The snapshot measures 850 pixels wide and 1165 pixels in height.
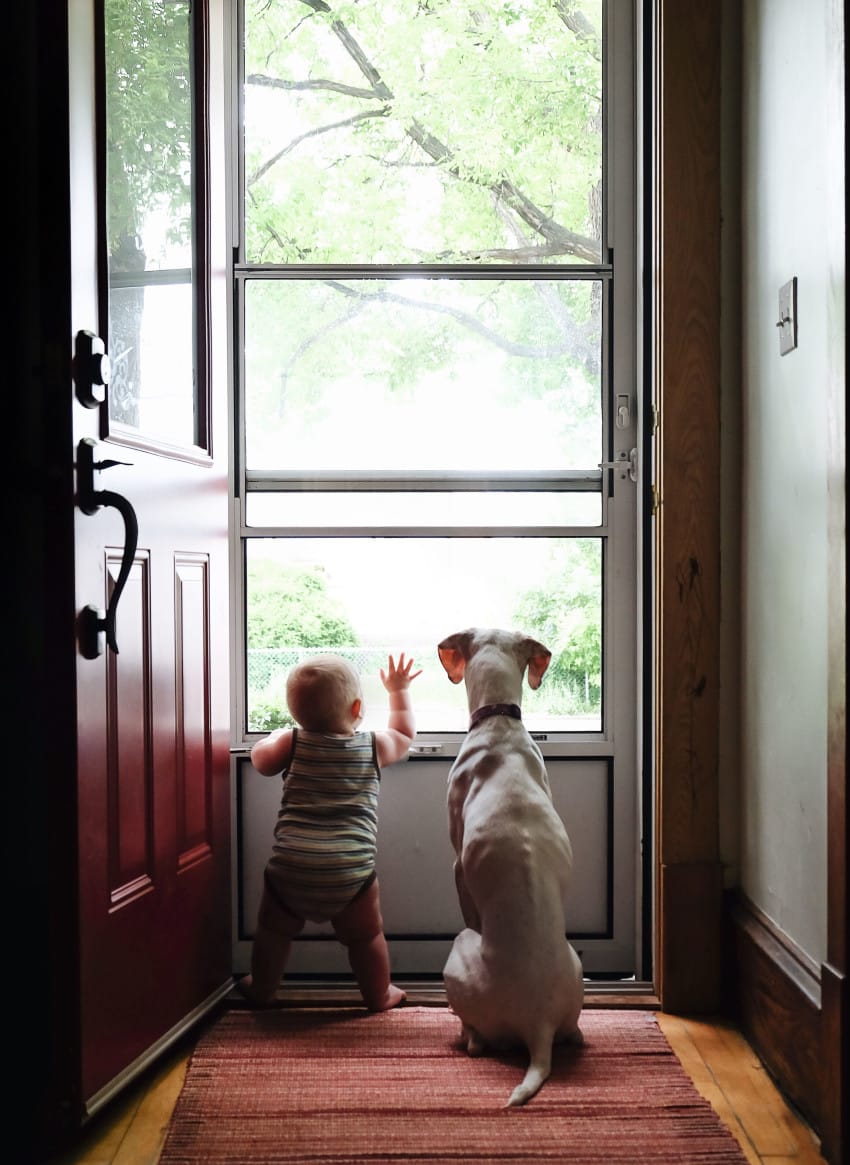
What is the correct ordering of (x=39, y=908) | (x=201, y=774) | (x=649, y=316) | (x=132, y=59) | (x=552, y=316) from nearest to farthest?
(x=39, y=908) < (x=132, y=59) < (x=201, y=774) < (x=649, y=316) < (x=552, y=316)

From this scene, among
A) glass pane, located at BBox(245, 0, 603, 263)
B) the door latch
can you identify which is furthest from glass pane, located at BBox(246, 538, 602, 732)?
glass pane, located at BBox(245, 0, 603, 263)

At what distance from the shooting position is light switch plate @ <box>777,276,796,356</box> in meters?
1.81

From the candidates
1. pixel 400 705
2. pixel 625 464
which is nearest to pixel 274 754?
pixel 400 705

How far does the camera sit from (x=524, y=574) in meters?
2.54

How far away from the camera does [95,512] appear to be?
1707 mm

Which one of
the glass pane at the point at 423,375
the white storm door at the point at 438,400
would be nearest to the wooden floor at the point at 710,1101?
the white storm door at the point at 438,400

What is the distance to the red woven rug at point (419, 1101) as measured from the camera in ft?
5.28


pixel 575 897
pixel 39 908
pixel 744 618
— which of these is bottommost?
pixel 575 897

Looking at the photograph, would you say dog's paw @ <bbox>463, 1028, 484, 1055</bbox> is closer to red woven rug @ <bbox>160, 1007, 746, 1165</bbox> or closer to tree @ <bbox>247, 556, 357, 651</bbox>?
red woven rug @ <bbox>160, 1007, 746, 1165</bbox>

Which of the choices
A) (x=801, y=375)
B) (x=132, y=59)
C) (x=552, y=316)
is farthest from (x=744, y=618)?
(x=132, y=59)

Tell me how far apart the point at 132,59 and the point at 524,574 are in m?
1.41

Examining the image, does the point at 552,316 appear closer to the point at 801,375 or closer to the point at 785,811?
the point at 801,375

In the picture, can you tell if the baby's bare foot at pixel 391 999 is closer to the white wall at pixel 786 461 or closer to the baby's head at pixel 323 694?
the baby's head at pixel 323 694

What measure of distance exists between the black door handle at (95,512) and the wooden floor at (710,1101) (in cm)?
81
